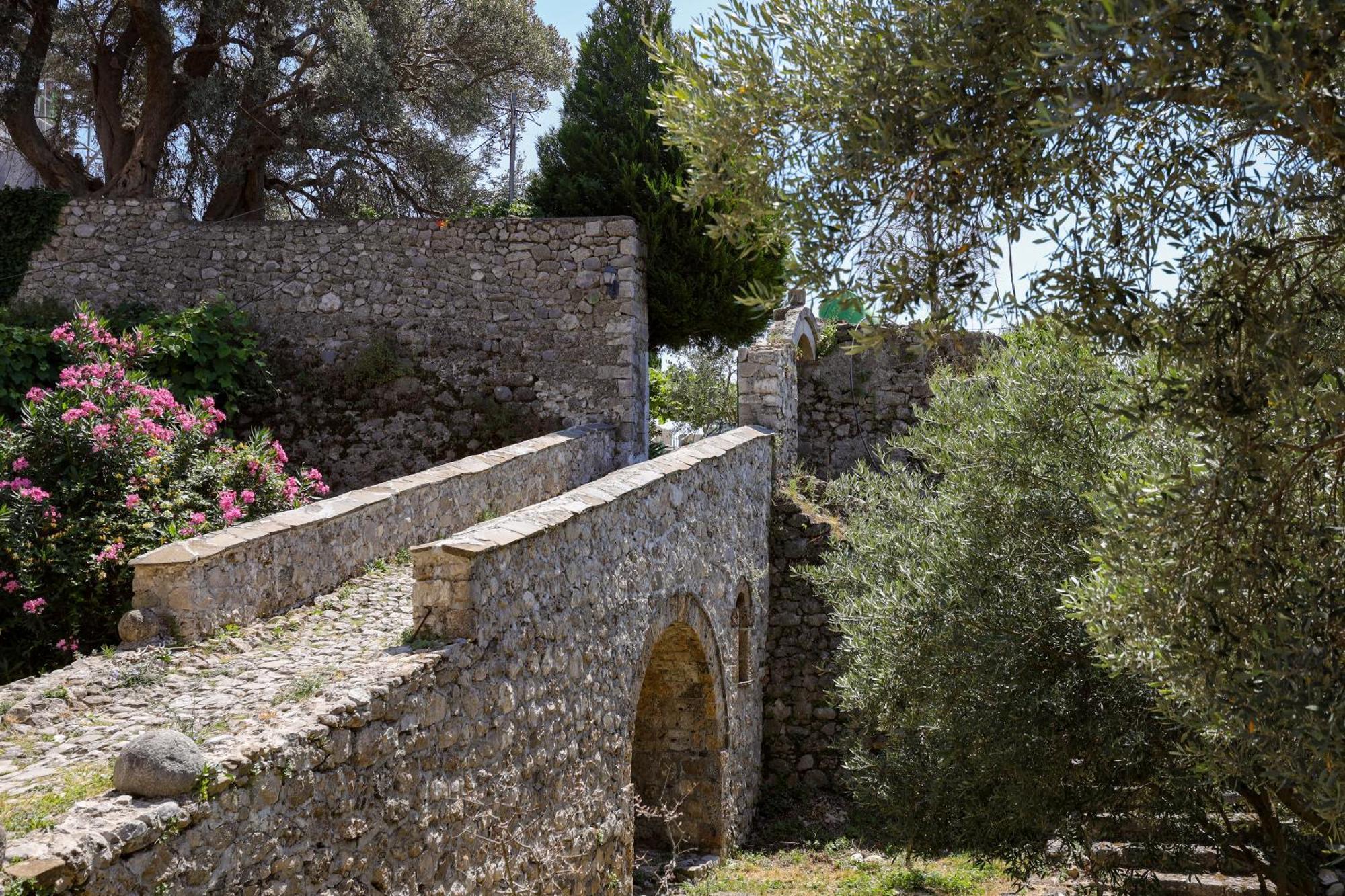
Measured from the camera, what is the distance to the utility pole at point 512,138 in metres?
16.1

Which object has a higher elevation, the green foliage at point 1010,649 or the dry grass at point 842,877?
the green foliage at point 1010,649

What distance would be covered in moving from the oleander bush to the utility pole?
813cm

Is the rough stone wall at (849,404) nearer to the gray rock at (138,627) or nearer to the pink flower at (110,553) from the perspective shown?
the pink flower at (110,553)

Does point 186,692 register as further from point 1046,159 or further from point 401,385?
point 401,385

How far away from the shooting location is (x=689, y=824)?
10695mm

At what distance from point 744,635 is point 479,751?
6.40 metres

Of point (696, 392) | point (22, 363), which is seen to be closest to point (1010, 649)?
point (22, 363)

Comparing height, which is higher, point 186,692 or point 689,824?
point 186,692

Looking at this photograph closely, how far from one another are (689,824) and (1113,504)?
7.47 m

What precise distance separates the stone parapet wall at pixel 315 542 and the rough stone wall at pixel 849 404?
6116 millimetres

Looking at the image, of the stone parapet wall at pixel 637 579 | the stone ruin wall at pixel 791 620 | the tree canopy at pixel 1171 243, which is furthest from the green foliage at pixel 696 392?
the tree canopy at pixel 1171 243

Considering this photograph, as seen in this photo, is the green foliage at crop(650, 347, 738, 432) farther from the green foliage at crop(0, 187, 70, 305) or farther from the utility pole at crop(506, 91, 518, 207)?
the green foliage at crop(0, 187, 70, 305)

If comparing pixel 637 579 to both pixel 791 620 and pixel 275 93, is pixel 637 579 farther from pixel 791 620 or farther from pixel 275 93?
pixel 275 93

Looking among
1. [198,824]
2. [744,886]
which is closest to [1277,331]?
[198,824]
